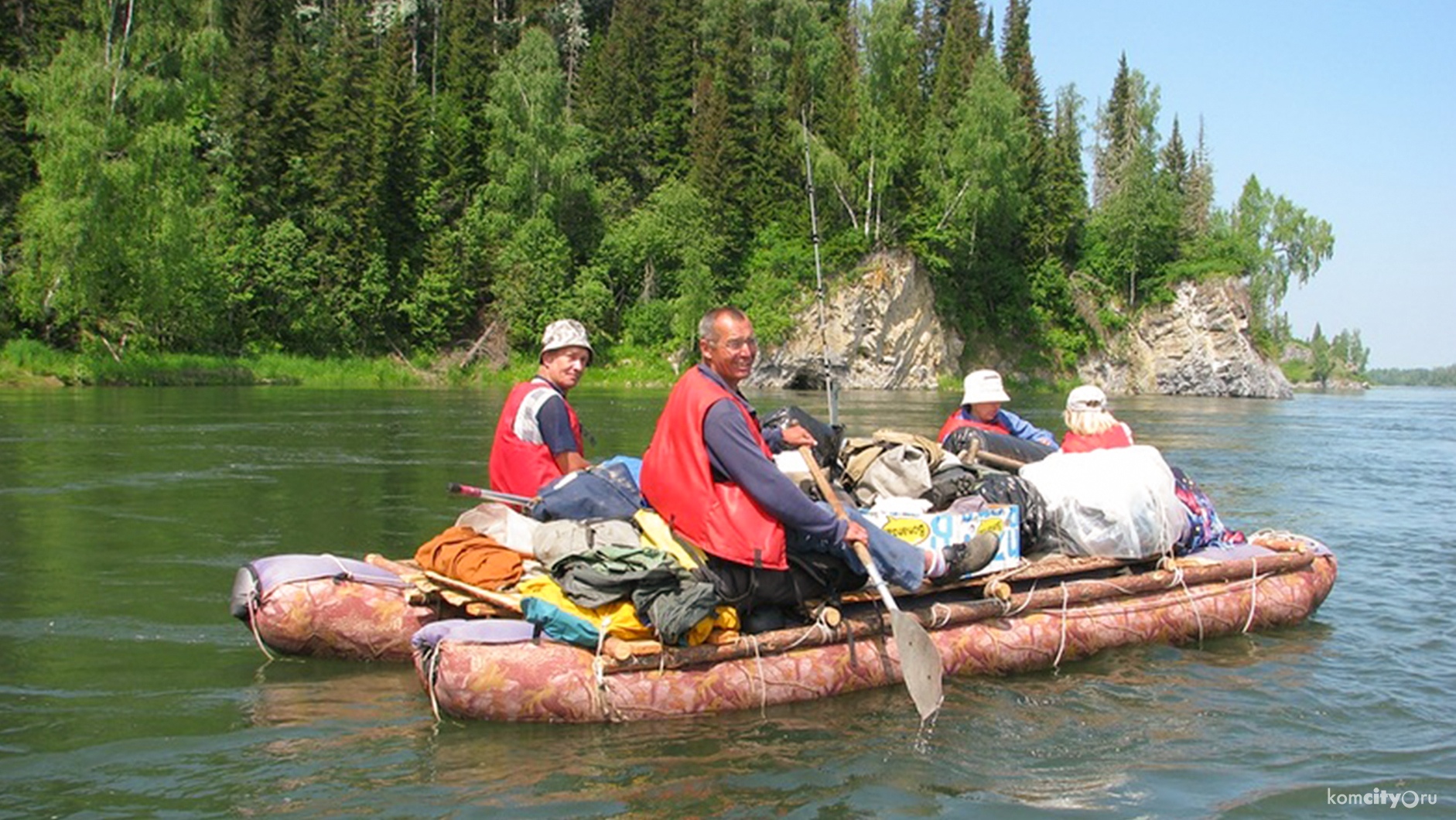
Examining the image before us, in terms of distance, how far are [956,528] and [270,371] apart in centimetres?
3728

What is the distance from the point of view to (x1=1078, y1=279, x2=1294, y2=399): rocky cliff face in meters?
59.7

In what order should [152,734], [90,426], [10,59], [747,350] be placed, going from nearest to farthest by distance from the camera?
[152,734], [747,350], [90,426], [10,59]

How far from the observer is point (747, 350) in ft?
20.7

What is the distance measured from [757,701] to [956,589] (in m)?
1.86

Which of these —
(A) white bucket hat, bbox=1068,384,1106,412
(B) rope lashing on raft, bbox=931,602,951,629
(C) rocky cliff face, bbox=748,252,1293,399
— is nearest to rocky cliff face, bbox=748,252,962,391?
(C) rocky cliff face, bbox=748,252,1293,399

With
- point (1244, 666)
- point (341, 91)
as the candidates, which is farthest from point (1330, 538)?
point (341, 91)

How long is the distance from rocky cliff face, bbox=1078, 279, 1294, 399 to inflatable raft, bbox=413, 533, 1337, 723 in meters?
52.5

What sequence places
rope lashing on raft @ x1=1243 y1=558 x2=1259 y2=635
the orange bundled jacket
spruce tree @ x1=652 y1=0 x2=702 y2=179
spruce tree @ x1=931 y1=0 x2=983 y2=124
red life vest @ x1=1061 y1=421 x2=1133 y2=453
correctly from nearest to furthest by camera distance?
the orange bundled jacket, rope lashing on raft @ x1=1243 y1=558 x2=1259 y2=635, red life vest @ x1=1061 y1=421 x2=1133 y2=453, spruce tree @ x1=931 y1=0 x2=983 y2=124, spruce tree @ x1=652 y1=0 x2=702 y2=179

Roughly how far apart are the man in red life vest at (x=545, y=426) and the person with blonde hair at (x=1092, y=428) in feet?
13.0

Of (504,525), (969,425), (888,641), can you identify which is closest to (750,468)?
(888,641)

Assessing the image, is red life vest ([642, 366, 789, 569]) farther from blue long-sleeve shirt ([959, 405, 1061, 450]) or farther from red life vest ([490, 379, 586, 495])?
blue long-sleeve shirt ([959, 405, 1061, 450])

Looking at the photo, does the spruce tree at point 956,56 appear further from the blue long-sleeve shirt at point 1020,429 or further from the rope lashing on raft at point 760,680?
the rope lashing on raft at point 760,680

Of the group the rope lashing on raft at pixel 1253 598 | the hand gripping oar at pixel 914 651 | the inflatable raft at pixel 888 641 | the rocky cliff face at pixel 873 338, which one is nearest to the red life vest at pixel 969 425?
the inflatable raft at pixel 888 641

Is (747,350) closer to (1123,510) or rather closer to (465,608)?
(465,608)
